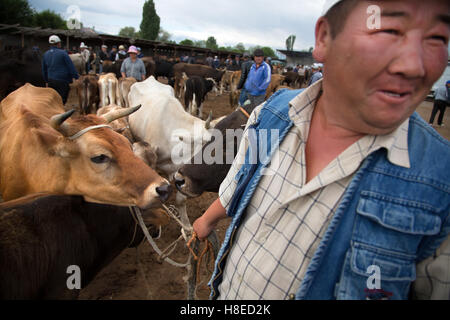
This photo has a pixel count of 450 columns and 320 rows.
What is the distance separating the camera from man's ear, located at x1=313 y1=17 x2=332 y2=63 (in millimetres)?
1000

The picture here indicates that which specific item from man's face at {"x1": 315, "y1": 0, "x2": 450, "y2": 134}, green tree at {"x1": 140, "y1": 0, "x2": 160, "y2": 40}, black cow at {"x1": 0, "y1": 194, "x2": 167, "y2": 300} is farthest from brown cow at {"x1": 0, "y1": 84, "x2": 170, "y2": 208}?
green tree at {"x1": 140, "y1": 0, "x2": 160, "y2": 40}

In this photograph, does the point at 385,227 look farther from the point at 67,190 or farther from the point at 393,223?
the point at 67,190

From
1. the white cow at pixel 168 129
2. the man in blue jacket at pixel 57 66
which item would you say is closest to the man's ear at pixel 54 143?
the white cow at pixel 168 129

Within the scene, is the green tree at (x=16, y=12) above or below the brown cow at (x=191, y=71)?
above

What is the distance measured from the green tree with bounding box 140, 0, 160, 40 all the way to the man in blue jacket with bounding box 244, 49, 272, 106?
70.0m

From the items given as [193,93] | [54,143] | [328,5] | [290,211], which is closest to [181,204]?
[54,143]

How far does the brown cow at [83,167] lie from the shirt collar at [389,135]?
1.54 m

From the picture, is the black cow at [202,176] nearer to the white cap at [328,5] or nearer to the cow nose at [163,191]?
the cow nose at [163,191]

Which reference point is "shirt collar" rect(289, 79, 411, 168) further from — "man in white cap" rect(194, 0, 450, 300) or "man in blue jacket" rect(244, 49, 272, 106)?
"man in blue jacket" rect(244, 49, 272, 106)

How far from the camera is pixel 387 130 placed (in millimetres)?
952

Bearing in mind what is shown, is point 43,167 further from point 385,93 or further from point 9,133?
point 385,93

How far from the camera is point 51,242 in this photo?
72.9 inches

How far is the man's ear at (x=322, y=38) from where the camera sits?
1.00 meters
